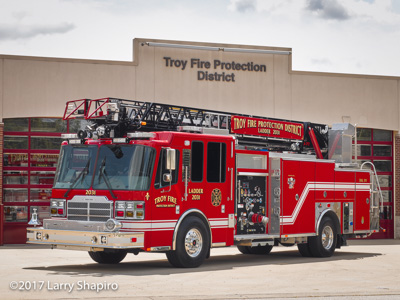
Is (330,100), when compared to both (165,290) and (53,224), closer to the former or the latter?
(53,224)

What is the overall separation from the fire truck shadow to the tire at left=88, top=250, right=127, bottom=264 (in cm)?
12

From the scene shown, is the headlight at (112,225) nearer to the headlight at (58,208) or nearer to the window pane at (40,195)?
the headlight at (58,208)

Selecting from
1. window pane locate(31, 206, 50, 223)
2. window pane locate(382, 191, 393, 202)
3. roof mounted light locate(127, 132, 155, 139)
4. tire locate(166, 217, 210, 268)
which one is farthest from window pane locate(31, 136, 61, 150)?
window pane locate(382, 191, 393, 202)

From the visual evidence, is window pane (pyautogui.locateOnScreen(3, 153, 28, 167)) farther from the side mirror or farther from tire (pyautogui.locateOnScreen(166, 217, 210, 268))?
the side mirror

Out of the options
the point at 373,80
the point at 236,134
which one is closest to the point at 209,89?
the point at 373,80

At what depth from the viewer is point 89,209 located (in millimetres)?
14711

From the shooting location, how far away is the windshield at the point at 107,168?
569 inches

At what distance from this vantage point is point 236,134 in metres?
17.2

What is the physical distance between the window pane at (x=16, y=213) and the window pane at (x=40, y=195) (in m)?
0.38

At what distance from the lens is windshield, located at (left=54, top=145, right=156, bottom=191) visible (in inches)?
569

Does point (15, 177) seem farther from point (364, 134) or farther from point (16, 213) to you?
point (364, 134)

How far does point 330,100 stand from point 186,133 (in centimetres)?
1301

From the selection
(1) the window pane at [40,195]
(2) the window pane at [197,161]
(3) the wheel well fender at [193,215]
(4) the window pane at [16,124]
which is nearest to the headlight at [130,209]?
(3) the wheel well fender at [193,215]

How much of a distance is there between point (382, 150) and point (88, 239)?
652 inches
